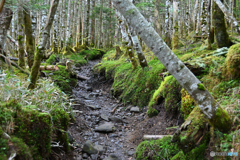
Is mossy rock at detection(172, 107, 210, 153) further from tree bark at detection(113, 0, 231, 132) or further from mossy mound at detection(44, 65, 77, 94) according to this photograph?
mossy mound at detection(44, 65, 77, 94)

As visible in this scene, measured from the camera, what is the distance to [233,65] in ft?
12.2

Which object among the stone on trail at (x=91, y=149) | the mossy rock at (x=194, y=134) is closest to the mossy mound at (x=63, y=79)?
the stone on trail at (x=91, y=149)

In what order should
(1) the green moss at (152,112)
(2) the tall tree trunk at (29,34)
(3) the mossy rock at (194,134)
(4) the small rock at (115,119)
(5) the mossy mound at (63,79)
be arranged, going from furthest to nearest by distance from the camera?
1. (5) the mossy mound at (63,79)
2. (2) the tall tree trunk at (29,34)
3. (4) the small rock at (115,119)
4. (1) the green moss at (152,112)
5. (3) the mossy rock at (194,134)

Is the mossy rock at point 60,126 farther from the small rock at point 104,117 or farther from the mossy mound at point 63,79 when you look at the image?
the mossy mound at point 63,79

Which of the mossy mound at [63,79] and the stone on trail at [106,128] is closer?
the stone on trail at [106,128]

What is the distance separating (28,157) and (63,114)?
1.58 metres

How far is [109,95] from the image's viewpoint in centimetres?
897

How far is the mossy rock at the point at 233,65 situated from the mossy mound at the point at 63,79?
5.79 m

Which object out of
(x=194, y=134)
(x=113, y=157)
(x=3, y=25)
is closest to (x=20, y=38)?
(x=3, y=25)

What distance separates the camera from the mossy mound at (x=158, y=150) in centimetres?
363

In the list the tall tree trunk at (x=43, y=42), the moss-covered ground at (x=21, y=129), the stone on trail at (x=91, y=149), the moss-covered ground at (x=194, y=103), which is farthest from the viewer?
the tall tree trunk at (x=43, y=42)

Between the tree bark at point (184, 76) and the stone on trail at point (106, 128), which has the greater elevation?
the tree bark at point (184, 76)

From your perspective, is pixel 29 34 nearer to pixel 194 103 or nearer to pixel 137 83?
pixel 137 83

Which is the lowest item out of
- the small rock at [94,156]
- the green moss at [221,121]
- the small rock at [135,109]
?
the small rock at [94,156]
